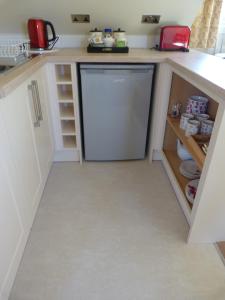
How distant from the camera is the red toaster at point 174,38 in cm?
186

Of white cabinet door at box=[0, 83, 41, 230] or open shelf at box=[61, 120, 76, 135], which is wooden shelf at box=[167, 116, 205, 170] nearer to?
open shelf at box=[61, 120, 76, 135]

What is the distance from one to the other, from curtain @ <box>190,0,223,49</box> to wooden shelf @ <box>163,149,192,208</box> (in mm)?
1171

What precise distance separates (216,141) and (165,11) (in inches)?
53.7

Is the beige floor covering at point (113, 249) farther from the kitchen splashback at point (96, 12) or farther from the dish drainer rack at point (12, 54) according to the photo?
the kitchen splashback at point (96, 12)

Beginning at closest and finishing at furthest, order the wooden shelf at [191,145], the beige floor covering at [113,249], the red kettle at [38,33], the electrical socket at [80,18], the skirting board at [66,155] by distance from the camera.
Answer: the beige floor covering at [113,249] < the wooden shelf at [191,145] < the red kettle at [38,33] < the electrical socket at [80,18] < the skirting board at [66,155]

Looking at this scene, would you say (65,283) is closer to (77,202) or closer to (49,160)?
(77,202)

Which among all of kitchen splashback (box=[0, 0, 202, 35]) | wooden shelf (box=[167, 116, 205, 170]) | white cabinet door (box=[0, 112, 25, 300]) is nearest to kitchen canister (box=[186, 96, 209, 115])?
wooden shelf (box=[167, 116, 205, 170])

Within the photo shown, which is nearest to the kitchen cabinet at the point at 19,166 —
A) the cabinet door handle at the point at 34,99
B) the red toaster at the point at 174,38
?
the cabinet door handle at the point at 34,99

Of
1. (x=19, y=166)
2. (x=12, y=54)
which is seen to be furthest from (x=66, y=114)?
(x=19, y=166)

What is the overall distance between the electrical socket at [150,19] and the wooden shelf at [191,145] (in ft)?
2.81

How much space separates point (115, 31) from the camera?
6.09 feet

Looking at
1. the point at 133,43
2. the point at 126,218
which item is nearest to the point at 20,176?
the point at 126,218

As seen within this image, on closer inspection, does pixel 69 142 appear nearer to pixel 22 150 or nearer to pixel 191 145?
pixel 22 150

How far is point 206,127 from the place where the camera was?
4.81 feet
